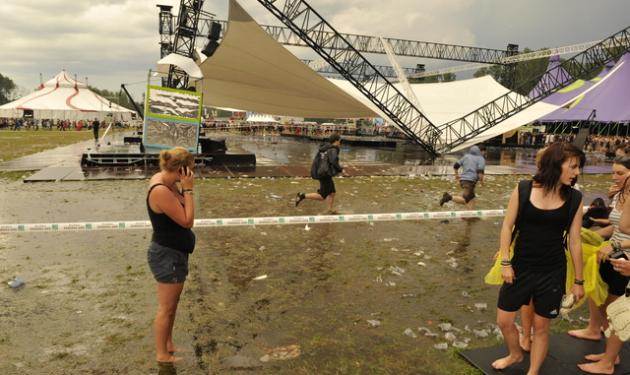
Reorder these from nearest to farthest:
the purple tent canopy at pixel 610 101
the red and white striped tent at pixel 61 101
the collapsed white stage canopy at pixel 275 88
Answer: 1. the collapsed white stage canopy at pixel 275 88
2. the purple tent canopy at pixel 610 101
3. the red and white striped tent at pixel 61 101

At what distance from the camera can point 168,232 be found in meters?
3.14

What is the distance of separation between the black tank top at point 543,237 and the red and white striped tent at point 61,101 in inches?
1928

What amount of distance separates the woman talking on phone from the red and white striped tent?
47.6m

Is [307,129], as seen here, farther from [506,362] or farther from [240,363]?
[506,362]

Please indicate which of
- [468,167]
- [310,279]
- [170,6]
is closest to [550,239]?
[310,279]

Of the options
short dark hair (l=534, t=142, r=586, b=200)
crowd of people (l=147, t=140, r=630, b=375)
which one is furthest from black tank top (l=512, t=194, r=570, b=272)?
short dark hair (l=534, t=142, r=586, b=200)

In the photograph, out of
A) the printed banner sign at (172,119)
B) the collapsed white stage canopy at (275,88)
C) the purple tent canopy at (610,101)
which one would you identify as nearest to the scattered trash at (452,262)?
the printed banner sign at (172,119)

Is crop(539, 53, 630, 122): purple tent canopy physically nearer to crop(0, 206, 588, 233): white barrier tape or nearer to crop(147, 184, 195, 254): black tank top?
crop(0, 206, 588, 233): white barrier tape

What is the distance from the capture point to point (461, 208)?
32.6 feet

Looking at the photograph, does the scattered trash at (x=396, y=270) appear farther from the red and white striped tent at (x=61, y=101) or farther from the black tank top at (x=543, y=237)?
the red and white striped tent at (x=61, y=101)

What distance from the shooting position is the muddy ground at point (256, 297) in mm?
3492

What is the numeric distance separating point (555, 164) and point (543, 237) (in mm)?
504

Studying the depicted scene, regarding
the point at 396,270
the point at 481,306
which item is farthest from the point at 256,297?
the point at 481,306

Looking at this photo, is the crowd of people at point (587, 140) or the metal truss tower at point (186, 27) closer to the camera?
the metal truss tower at point (186, 27)
